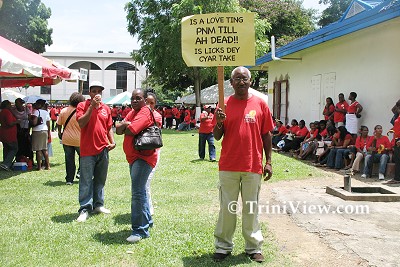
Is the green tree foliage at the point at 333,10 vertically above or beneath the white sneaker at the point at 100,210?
above

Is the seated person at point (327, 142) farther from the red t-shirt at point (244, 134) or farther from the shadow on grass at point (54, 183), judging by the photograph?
the red t-shirt at point (244, 134)

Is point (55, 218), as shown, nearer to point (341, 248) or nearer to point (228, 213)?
point (228, 213)

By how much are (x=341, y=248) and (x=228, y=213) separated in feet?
4.80

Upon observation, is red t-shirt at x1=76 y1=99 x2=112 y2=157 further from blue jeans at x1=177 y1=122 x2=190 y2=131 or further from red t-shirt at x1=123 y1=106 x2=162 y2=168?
blue jeans at x1=177 y1=122 x2=190 y2=131

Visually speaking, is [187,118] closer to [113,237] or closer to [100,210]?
[100,210]

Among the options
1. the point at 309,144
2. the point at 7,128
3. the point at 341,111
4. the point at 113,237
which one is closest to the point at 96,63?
the point at 7,128

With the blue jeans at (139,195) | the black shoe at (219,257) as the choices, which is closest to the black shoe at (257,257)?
the black shoe at (219,257)

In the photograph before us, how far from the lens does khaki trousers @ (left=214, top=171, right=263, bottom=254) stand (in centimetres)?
436

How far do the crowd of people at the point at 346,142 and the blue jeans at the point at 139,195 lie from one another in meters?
6.00

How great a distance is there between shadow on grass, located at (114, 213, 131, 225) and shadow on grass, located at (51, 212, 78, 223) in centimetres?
61

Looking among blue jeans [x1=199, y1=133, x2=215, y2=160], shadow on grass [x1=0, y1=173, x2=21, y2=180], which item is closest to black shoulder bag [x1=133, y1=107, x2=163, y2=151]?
shadow on grass [x1=0, y1=173, x2=21, y2=180]

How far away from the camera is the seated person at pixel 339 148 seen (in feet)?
36.2

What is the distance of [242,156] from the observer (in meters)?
4.29

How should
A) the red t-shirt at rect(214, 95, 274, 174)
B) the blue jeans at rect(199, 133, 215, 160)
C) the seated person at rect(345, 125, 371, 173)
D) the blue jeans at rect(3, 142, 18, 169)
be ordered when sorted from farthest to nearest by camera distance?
the blue jeans at rect(199, 133, 215, 160) → the blue jeans at rect(3, 142, 18, 169) → the seated person at rect(345, 125, 371, 173) → the red t-shirt at rect(214, 95, 274, 174)
